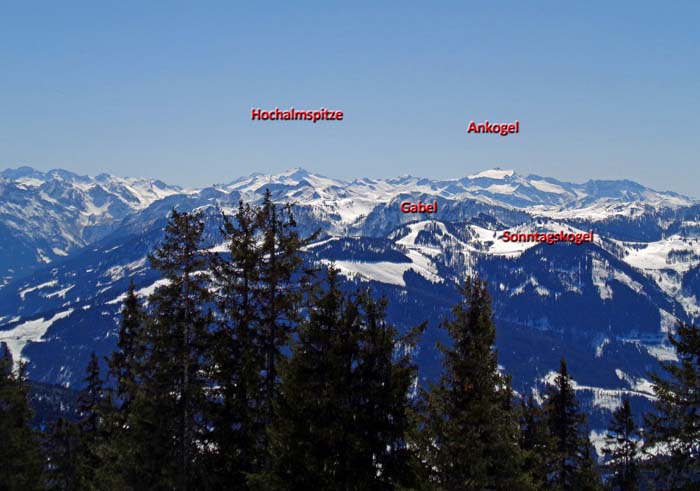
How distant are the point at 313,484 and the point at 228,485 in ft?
19.8

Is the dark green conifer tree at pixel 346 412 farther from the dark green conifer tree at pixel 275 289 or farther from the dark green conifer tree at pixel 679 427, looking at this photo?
the dark green conifer tree at pixel 679 427

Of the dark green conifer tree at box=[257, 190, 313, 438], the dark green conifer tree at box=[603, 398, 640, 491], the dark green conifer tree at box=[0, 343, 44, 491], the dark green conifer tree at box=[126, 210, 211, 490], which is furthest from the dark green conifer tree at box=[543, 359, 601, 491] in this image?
the dark green conifer tree at box=[0, 343, 44, 491]

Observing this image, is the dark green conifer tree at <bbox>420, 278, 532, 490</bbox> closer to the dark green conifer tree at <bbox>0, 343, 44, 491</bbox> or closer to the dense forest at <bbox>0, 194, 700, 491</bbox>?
the dense forest at <bbox>0, 194, 700, 491</bbox>

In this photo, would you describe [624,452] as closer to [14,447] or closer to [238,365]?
[238,365]

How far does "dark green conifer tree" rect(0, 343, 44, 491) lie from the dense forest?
8 centimetres

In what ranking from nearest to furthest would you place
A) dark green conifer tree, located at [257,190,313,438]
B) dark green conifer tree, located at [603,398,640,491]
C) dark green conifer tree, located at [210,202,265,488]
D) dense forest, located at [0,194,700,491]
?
dense forest, located at [0,194,700,491]
dark green conifer tree, located at [210,202,265,488]
dark green conifer tree, located at [257,190,313,438]
dark green conifer tree, located at [603,398,640,491]

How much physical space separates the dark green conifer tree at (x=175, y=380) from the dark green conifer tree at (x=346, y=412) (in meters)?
5.81

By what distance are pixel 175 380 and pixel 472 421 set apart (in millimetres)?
12928

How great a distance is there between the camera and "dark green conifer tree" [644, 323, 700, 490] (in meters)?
21.3

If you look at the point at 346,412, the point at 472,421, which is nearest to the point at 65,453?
the point at 346,412

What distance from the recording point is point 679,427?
21.8m

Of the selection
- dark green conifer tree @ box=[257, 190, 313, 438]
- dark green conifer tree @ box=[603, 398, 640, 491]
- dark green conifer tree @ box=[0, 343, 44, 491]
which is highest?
dark green conifer tree @ box=[257, 190, 313, 438]

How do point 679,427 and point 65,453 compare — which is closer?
point 679,427

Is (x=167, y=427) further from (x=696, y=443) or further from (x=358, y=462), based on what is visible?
(x=696, y=443)
